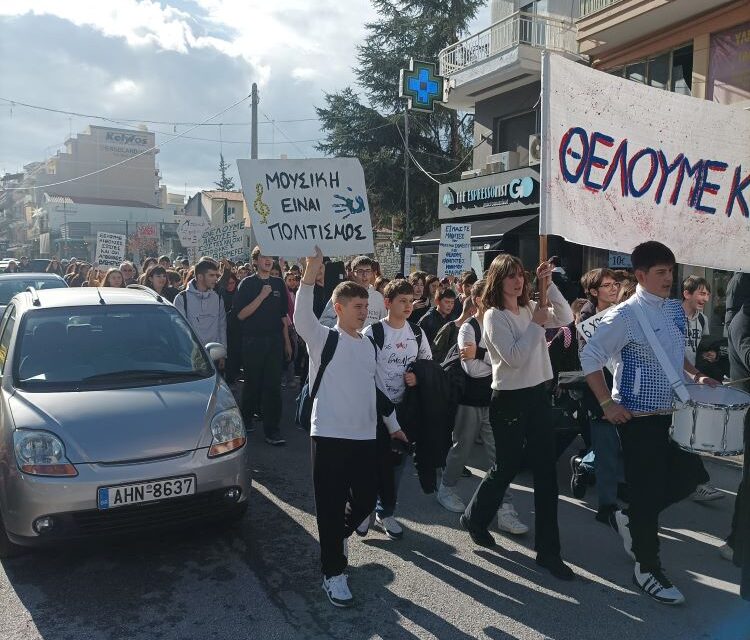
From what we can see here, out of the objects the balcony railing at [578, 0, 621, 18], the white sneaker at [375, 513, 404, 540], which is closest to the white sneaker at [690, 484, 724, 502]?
the white sneaker at [375, 513, 404, 540]

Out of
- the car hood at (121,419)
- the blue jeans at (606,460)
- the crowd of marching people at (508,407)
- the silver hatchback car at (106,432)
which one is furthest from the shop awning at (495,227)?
the car hood at (121,419)

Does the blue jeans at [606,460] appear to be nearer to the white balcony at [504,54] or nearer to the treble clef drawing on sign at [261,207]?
the treble clef drawing on sign at [261,207]

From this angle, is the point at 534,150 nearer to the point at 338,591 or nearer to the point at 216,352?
the point at 216,352

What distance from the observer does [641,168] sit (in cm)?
416

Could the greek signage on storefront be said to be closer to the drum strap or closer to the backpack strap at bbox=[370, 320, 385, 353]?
the backpack strap at bbox=[370, 320, 385, 353]

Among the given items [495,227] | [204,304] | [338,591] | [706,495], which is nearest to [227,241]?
[204,304]

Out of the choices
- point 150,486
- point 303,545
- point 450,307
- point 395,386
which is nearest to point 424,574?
point 303,545

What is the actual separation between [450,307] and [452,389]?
2.21 m

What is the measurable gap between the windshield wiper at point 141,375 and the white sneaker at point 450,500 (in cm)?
203

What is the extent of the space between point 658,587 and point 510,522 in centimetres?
119

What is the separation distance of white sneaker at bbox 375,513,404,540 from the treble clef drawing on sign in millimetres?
2990

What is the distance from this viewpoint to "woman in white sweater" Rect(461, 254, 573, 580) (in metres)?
4.07

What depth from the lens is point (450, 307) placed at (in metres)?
6.83

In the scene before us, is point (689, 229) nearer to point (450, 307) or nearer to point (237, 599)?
point (450, 307)
